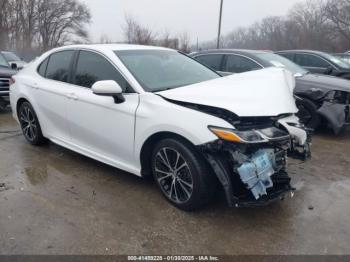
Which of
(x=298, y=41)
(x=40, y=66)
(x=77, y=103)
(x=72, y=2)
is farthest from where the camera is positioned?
(x=72, y=2)

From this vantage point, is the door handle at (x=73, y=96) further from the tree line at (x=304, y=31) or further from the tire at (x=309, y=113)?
the tree line at (x=304, y=31)

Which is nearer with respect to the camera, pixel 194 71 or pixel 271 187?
pixel 271 187

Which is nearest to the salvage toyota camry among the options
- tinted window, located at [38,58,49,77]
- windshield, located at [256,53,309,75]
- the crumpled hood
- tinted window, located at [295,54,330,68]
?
tinted window, located at [38,58,49,77]

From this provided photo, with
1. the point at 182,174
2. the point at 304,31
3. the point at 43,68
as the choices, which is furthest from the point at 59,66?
the point at 304,31

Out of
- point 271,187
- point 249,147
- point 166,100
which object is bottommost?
point 271,187

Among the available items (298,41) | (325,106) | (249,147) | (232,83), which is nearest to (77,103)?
(232,83)

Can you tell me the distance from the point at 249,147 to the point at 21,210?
2.30 metres

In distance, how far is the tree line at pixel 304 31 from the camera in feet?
163

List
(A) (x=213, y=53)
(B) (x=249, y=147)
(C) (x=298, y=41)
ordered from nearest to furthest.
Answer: (B) (x=249, y=147), (A) (x=213, y=53), (C) (x=298, y=41)

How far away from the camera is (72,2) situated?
200ft

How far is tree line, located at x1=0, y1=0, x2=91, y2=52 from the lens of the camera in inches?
1991

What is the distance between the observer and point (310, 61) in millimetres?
9547

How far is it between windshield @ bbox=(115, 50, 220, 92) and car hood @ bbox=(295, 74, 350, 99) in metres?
2.46

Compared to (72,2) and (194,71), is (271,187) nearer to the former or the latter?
(194,71)
